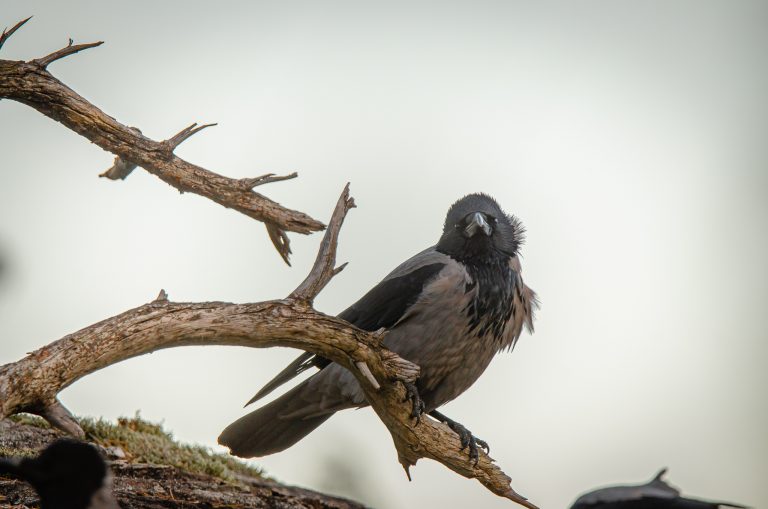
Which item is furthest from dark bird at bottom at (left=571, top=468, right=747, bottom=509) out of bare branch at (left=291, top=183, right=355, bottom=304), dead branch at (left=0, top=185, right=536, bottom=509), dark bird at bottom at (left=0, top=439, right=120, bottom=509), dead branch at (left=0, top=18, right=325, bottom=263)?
dark bird at bottom at (left=0, top=439, right=120, bottom=509)

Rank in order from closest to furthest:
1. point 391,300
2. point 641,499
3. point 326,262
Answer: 1. point 641,499
2. point 326,262
3. point 391,300

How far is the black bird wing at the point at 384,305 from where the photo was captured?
616cm

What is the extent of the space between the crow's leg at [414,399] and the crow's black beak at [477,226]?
1397 mm

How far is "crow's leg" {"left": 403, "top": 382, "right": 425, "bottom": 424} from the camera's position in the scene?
5.29 metres

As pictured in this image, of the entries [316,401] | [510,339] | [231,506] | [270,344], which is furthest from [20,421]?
[510,339]

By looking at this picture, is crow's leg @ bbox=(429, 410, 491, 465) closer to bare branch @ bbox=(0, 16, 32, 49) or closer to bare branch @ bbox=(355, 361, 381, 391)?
bare branch @ bbox=(355, 361, 381, 391)

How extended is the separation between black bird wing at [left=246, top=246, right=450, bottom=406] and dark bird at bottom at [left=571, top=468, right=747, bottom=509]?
1.95m

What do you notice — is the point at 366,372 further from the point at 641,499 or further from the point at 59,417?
the point at 59,417

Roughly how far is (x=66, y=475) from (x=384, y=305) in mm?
2476

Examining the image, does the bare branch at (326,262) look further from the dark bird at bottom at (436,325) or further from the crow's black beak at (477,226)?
the crow's black beak at (477,226)

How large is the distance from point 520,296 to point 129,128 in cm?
282

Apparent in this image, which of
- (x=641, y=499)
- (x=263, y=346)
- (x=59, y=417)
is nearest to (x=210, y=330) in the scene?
(x=263, y=346)

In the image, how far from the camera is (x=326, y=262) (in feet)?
16.3

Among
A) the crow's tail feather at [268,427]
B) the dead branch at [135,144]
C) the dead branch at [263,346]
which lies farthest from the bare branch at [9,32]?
the crow's tail feather at [268,427]
